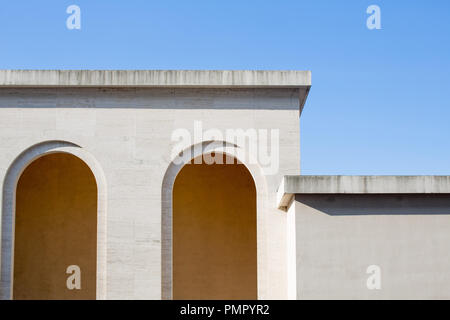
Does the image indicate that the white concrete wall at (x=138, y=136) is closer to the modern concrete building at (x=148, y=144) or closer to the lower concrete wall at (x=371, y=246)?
the modern concrete building at (x=148, y=144)

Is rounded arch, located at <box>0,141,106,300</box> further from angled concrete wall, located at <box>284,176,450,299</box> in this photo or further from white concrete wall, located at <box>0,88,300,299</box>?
angled concrete wall, located at <box>284,176,450,299</box>

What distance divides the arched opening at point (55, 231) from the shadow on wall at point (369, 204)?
9.99 meters

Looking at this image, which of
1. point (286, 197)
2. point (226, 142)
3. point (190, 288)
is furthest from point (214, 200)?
point (286, 197)

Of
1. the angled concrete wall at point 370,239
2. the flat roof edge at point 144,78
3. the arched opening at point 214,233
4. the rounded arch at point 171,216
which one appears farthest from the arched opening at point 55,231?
the angled concrete wall at point 370,239

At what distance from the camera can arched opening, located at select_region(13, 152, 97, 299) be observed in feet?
72.2

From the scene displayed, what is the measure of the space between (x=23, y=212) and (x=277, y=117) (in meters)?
9.68

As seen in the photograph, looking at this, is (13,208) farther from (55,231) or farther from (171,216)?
(55,231)

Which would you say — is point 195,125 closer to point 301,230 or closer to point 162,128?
point 162,128

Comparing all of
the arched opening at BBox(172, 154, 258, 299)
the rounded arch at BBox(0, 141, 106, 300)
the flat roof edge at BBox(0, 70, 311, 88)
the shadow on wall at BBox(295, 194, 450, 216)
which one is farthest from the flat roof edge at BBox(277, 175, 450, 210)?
the arched opening at BBox(172, 154, 258, 299)

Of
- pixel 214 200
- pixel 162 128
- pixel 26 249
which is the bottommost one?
pixel 26 249

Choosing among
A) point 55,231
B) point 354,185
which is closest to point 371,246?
point 354,185

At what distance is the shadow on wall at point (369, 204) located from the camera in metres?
14.6

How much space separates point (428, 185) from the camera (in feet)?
47.8
